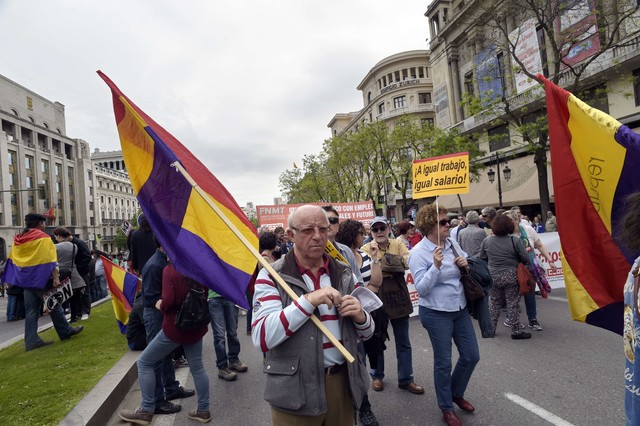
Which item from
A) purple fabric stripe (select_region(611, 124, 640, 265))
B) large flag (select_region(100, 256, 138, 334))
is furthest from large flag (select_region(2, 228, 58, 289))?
purple fabric stripe (select_region(611, 124, 640, 265))

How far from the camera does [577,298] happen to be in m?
2.47

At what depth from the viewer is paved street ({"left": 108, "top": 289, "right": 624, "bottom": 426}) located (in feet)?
12.1

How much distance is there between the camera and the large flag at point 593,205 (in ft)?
7.68

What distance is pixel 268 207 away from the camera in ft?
59.7

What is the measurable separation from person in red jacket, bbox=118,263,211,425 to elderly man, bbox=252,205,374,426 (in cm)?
176

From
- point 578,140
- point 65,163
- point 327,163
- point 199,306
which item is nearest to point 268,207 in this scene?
point 199,306

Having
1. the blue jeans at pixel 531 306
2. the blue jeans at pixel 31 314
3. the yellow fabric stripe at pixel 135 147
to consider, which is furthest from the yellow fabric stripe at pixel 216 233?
the blue jeans at pixel 531 306

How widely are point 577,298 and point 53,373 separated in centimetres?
573

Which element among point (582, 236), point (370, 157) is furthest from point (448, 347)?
point (370, 157)

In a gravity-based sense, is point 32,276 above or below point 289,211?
below

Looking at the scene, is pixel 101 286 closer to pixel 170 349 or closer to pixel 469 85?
pixel 170 349

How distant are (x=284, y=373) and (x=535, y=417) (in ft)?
9.06

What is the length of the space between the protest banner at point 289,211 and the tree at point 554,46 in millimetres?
6323

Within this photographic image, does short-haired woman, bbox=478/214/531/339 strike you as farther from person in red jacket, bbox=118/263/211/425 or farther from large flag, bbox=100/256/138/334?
large flag, bbox=100/256/138/334
